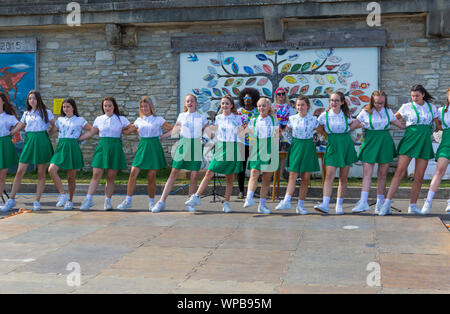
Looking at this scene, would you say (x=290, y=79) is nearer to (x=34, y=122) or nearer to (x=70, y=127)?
(x=70, y=127)

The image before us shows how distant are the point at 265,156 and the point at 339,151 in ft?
3.37

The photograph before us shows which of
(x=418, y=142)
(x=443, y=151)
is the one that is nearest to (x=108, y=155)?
(x=418, y=142)

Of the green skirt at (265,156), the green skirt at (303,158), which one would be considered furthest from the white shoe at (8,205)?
the green skirt at (303,158)

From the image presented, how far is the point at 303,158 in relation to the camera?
28.7ft

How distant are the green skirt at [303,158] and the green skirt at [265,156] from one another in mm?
241

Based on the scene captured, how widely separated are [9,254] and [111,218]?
227cm

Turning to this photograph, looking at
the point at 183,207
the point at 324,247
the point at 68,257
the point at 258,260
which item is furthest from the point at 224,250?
the point at 183,207

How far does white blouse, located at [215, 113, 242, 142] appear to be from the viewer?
8.88 metres

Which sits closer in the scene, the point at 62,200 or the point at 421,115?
the point at 421,115

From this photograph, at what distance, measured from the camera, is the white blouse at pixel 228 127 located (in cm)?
888

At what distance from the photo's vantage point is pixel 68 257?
619cm

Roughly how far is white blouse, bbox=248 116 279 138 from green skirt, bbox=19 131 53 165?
3238 millimetres

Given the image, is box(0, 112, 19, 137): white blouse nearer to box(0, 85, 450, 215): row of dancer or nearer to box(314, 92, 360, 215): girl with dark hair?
box(0, 85, 450, 215): row of dancer

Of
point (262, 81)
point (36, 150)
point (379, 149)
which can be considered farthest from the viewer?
point (262, 81)
